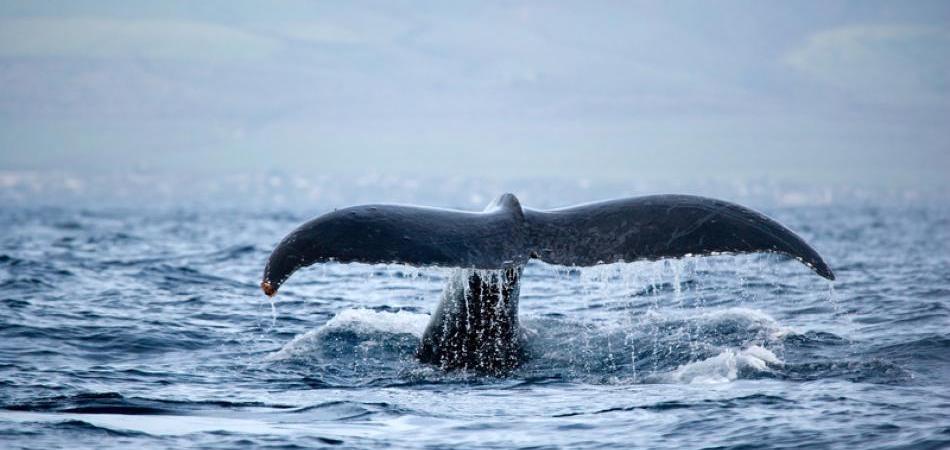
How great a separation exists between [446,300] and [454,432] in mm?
1345

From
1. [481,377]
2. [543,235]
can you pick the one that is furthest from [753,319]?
[543,235]

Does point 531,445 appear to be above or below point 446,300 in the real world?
below

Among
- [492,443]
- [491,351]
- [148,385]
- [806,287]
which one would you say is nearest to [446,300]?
[491,351]

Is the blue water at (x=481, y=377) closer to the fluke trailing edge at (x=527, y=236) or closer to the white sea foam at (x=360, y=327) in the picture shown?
the white sea foam at (x=360, y=327)

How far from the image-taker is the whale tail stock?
243 inches

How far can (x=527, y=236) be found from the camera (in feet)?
22.2

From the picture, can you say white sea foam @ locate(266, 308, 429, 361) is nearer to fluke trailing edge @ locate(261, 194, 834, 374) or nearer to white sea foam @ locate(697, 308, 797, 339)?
fluke trailing edge @ locate(261, 194, 834, 374)

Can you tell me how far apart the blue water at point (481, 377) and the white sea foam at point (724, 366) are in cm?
2

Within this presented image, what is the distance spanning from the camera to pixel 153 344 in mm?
10039

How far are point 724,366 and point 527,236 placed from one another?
2033mm

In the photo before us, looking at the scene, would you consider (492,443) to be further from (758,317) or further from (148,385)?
(758,317)

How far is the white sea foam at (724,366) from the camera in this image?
25.4 ft

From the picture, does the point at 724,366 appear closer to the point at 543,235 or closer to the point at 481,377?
the point at 481,377

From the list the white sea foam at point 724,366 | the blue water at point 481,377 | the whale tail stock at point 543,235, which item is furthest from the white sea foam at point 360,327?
the whale tail stock at point 543,235
